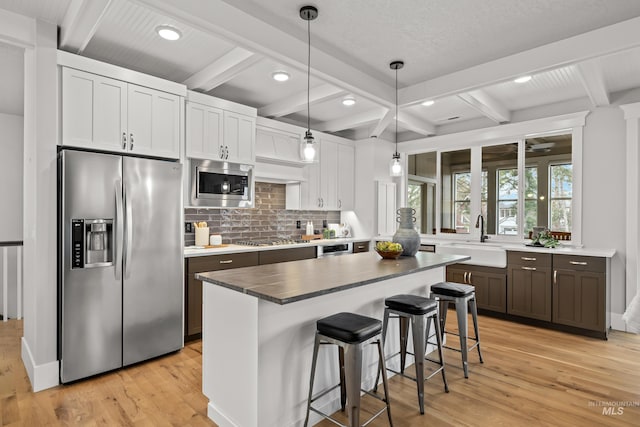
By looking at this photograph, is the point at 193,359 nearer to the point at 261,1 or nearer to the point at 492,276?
the point at 261,1

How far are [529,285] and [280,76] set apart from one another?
12.0 feet

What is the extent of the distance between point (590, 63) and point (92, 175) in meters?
4.17

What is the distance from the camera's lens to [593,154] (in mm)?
4250

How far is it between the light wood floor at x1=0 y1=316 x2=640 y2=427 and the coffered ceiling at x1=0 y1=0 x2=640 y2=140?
2495mm

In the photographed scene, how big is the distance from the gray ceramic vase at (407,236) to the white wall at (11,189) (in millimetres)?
4866

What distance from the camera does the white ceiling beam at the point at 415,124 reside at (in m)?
4.98

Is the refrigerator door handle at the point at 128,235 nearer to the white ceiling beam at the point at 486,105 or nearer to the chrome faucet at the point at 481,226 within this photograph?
the white ceiling beam at the point at 486,105

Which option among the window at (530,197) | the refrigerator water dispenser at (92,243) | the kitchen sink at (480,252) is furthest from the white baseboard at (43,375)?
the window at (530,197)

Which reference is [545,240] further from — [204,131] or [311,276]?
[204,131]

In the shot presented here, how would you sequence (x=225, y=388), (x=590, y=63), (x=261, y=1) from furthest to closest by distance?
(x=590, y=63), (x=261, y=1), (x=225, y=388)

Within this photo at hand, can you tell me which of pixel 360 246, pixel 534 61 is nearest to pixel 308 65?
pixel 534 61

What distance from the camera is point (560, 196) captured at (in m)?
4.62

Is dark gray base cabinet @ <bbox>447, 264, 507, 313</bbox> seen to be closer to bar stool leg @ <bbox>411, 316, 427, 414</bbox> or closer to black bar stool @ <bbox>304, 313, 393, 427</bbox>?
bar stool leg @ <bbox>411, 316, 427, 414</bbox>

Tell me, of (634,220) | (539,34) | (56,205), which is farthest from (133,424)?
(634,220)
